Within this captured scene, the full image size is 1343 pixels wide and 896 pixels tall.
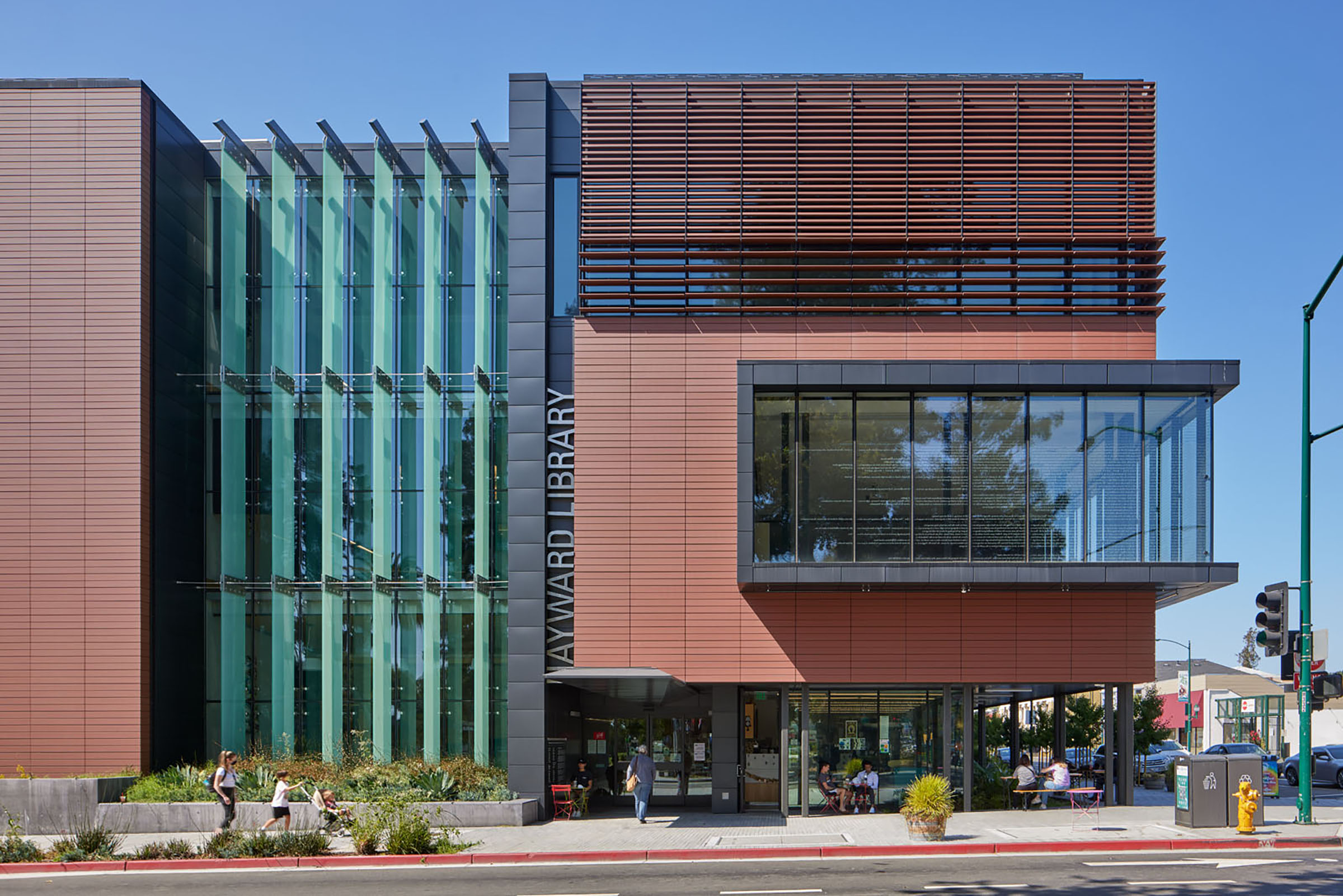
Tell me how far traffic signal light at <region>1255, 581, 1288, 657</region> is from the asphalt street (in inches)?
175

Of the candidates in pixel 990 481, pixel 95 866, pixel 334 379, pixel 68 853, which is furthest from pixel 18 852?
pixel 990 481

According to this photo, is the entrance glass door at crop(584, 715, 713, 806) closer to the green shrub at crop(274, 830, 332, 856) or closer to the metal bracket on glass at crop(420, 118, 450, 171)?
the green shrub at crop(274, 830, 332, 856)

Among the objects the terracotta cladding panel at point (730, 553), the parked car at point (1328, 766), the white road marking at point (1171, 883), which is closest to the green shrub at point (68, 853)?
the terracotta cladding panel at point (730, 553)

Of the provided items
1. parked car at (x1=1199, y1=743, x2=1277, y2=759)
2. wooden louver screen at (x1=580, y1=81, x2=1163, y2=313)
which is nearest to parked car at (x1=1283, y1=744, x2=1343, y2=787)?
parked car at (x1=1199, y1=743, x2=1277, y2=759)

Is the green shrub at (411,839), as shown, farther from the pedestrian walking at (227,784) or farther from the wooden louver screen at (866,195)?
the wooden louver screen at (866,195)

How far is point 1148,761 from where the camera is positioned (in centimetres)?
4544

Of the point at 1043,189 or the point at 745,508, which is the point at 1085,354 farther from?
the point at 745,508

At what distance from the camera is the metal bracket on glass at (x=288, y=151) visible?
27.1 meters

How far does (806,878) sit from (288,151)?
20.3 metres

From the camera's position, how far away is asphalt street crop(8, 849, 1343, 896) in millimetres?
15711

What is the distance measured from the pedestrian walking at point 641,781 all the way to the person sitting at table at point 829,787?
358 cm

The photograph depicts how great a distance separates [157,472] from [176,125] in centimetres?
816

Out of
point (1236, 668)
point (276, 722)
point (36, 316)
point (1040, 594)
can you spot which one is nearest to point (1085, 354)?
point (1040, 594)

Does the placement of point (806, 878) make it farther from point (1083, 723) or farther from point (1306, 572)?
point (1083, 723)
